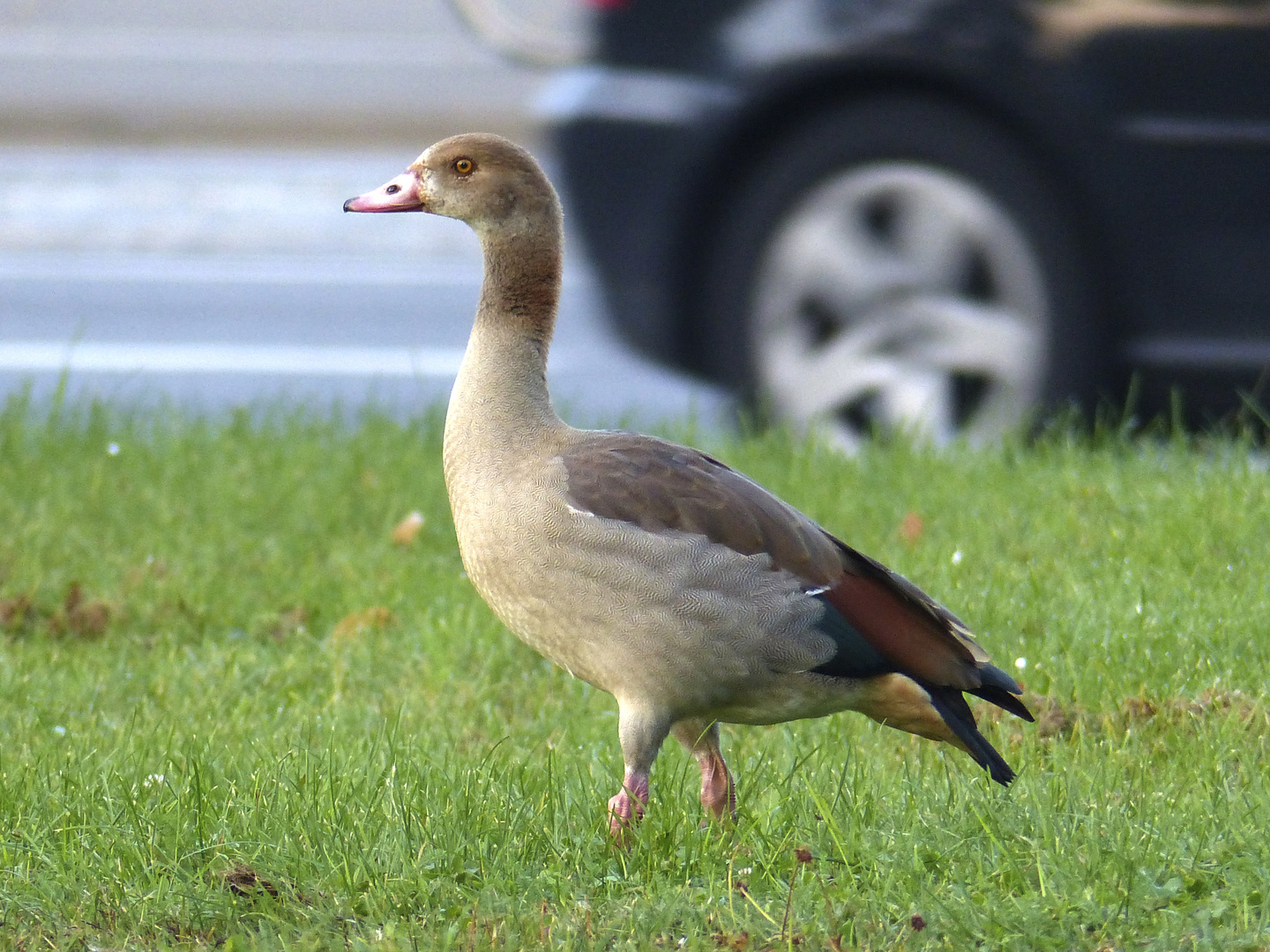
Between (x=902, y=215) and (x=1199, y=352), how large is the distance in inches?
44.3

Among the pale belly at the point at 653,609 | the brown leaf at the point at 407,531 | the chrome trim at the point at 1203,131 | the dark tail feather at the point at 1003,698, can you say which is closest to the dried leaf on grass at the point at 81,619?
the brown leaf at the point at 407,531

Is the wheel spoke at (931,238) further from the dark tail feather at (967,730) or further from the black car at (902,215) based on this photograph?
the dark tail feather at (967,730)

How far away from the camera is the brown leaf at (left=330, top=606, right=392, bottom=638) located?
16.1 ft

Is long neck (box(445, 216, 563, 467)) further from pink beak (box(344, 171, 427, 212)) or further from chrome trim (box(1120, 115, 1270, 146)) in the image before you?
chrome trim (box(1120, 115, 1270, 146))

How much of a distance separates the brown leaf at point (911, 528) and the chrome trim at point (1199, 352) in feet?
4.28

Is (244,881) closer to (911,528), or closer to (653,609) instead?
(653,609)

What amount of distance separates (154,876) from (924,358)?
3.79 metres

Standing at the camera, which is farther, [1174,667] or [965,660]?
[1174,667]

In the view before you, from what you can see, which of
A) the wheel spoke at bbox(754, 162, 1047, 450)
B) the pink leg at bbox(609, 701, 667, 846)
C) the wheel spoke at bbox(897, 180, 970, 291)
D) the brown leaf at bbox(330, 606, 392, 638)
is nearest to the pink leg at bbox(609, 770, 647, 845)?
the pink leg at bbox(609, 701, 667, 846)

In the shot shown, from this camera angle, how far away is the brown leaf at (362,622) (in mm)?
4902

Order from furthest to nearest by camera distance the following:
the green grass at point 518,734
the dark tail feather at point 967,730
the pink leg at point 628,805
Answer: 1. the dark tail feather at point 967,730
2. the pink leg at point 628,805
3. the green grass at point 518,734

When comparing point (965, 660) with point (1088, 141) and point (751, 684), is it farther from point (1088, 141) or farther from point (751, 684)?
point (1088, 141)

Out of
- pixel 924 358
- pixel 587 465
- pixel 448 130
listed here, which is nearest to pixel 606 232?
pixel 924 358

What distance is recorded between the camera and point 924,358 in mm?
6344
